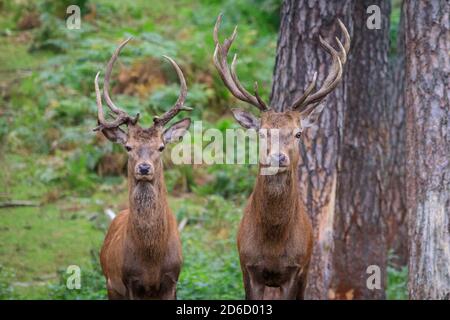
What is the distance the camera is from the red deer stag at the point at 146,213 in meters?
9.18

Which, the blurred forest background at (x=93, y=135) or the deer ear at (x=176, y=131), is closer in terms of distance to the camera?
the deer ear at (x=176, y=131)

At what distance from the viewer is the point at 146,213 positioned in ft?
30.3

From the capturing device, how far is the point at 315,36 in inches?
392

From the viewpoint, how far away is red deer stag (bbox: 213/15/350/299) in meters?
8.95

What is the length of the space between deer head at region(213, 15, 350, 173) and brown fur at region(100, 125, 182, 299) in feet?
2.92

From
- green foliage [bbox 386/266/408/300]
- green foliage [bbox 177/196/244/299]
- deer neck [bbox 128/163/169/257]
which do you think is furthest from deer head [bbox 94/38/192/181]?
green foliage [bbox 386/266/408/300]

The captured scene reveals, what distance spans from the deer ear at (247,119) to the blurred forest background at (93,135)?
103 inches

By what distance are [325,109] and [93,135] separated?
6313 mm

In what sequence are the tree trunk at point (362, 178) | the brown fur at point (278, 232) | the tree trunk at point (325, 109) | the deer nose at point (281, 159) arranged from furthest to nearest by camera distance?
1. the tree trunk at point (362, 178)
2. the tree trunk at point (325, 109)
3. the brown fur at point (278, 232)
4. the deer nose at point (281, 159)

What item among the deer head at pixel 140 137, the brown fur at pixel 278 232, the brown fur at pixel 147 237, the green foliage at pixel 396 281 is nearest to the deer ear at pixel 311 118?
the brown fur at pixel 278 232

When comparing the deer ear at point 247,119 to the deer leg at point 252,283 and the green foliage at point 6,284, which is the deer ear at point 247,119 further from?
the green foliage at point 6,284

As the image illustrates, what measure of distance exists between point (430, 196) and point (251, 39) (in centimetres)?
1157

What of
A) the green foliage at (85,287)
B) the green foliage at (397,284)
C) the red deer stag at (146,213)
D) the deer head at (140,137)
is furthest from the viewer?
the green foliage at (397,284)
